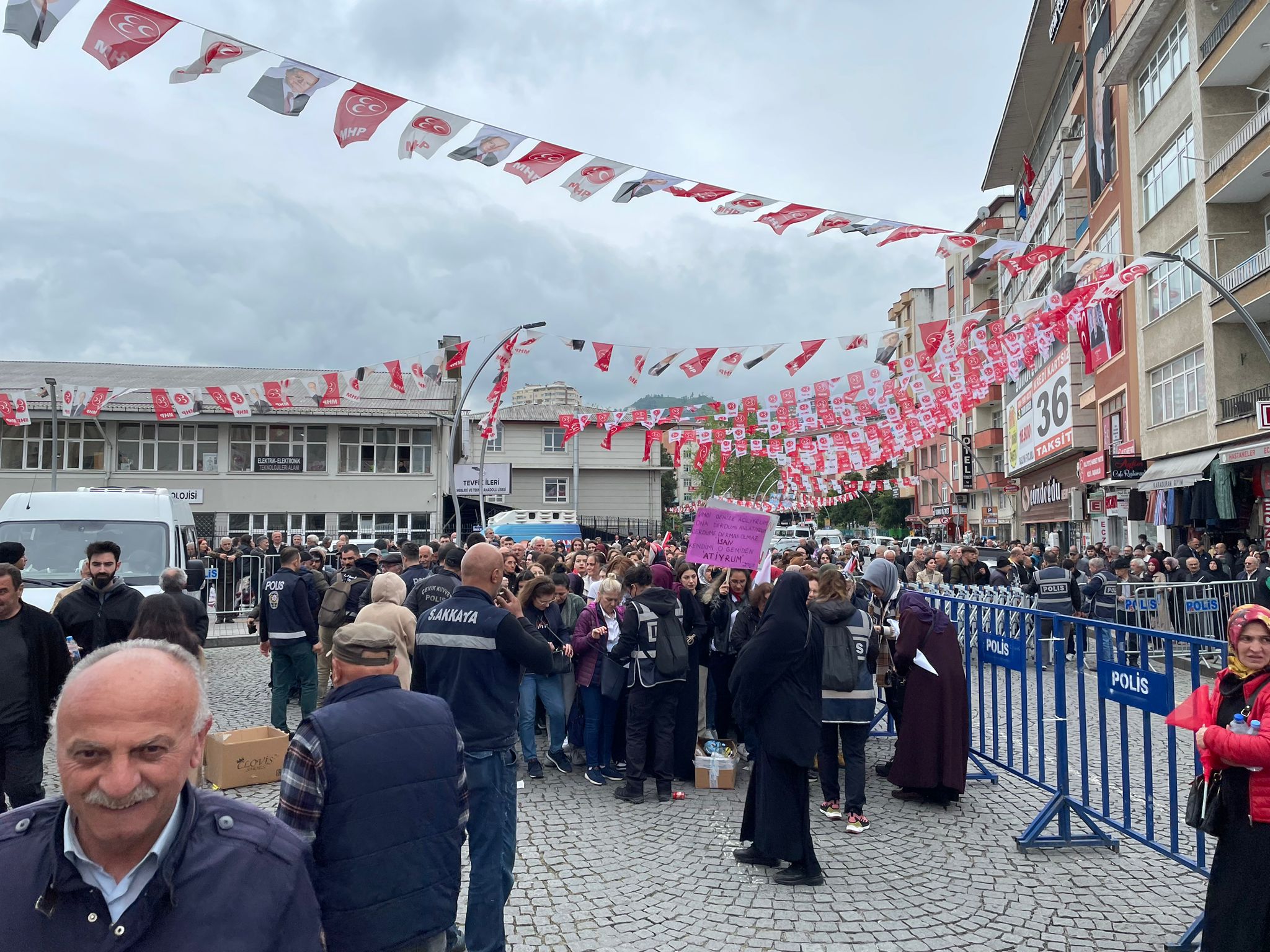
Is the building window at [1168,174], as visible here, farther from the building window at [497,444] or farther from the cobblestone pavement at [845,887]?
the building window at [497,444]

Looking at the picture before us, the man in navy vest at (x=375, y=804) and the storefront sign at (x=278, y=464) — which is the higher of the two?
the storefront sign at (x=278, y=464)

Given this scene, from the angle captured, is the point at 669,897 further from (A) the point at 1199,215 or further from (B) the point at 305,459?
(B) the point at 305,459

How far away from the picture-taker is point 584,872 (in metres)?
5.50

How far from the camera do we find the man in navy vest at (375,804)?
2762 millimetres

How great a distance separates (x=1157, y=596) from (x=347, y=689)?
14.4 metres

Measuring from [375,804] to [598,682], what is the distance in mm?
5111

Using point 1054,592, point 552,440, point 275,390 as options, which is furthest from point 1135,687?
point 552,440

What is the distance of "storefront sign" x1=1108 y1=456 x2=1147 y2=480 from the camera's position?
25.2 meters

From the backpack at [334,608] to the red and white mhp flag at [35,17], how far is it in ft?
16.8

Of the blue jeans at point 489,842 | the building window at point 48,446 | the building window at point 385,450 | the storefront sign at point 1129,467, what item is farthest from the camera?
the building window at point 385,450

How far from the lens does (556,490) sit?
53.4m

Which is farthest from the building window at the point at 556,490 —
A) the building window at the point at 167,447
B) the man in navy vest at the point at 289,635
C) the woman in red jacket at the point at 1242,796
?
the woman in red jacket at the point at 1242,796

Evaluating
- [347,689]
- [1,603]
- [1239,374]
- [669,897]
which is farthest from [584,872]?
[1239,374]

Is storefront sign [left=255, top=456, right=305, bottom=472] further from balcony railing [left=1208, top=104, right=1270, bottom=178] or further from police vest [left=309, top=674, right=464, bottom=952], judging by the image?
police vest [left=309, top=674, right=464, bottom=952]
